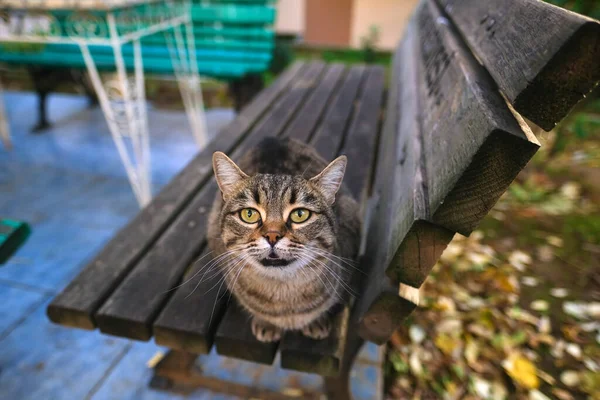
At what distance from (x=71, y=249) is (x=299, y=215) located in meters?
2.23

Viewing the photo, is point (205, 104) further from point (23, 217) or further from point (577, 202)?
point (577, 202)

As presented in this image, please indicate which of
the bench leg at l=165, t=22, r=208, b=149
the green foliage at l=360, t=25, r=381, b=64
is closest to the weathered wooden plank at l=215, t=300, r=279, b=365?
the bench leg at l=165, t=22, r=208, b=149

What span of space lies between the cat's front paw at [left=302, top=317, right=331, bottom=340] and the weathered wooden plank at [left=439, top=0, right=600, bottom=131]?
0.88 m

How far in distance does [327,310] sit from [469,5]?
4.13ft

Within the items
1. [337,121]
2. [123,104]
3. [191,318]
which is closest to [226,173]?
[191,318]

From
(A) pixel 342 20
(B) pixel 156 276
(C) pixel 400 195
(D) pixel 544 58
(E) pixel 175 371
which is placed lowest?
(E) pixel 175 371

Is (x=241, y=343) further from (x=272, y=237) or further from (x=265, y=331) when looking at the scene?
(x=272, y=237)

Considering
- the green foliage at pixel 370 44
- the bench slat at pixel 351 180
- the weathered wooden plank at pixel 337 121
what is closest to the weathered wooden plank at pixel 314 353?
the bench slat at pixel 351 180

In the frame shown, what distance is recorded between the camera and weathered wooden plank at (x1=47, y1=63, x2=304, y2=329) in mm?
1350

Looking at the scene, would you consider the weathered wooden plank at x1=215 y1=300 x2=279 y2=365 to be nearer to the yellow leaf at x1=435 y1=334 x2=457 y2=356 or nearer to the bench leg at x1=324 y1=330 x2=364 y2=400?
the bench leg at x1=324 y1=330 x2=364 y2=400

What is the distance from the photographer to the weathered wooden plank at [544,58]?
1.99ft

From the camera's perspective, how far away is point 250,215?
48.5 inches

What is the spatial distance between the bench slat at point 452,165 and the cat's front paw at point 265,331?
290 mm

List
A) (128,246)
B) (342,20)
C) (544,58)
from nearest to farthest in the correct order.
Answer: (544,58) → (128,246) → (342,20)
